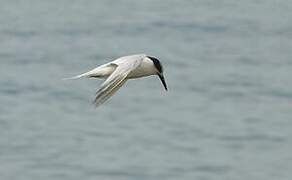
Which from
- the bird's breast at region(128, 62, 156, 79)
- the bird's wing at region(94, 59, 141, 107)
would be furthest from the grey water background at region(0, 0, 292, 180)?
the bird's wing at region(94, 59, 141, 107)

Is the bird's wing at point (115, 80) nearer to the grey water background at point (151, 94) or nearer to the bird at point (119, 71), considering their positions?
the bird at point (119, 71)

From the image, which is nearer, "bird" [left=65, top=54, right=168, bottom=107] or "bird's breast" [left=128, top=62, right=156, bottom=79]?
"bird" [left=65, top=54, right=168, bottom=107]

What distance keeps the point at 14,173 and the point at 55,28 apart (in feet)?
19.6

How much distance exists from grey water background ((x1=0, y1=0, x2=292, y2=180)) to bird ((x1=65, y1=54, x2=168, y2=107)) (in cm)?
667

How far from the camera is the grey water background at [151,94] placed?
52.3 feet

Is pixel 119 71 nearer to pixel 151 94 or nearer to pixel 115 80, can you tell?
pixel 115 80

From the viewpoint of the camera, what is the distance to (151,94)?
18.2m

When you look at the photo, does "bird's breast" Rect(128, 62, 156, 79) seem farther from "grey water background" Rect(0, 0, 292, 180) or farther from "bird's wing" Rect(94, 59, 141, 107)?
"grey water background" Rect(0, 0, 292, 180)

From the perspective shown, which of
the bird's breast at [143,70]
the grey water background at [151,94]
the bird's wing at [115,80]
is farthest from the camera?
the grey water background at [151,94]

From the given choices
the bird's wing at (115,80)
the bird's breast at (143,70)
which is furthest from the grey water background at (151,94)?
the bird's wing at (115,80)

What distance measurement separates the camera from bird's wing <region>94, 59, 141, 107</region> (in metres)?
7.12

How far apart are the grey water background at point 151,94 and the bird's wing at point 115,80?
733 cm

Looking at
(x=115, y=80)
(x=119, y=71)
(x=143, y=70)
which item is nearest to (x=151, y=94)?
(x=143, y=70)

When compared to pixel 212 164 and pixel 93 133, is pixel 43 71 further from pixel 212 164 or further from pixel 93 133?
pixel 212 164
